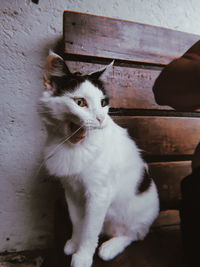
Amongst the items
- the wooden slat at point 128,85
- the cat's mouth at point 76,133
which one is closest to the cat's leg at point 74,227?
the cat's mouth at point 76,133

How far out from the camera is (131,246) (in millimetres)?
854

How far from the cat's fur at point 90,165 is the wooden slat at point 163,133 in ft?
0.55

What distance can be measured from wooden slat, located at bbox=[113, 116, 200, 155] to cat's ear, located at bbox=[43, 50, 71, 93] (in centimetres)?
40

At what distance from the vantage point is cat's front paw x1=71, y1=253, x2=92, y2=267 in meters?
0.71

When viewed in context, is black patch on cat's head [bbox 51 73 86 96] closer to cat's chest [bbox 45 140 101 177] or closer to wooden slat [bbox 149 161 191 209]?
cat's chest [bbox 45 140 101 177]

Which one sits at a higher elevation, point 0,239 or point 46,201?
point 46,201

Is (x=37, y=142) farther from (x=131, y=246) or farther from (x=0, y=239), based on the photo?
(x=131, y=246)

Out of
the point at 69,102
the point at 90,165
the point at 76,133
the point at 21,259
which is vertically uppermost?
the point at 69,102

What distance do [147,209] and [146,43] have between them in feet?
2.59

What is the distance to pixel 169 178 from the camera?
1106 millimetres

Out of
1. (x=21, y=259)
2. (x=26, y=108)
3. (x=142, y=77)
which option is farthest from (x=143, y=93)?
(x=21, y=259)

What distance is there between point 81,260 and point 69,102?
52cm

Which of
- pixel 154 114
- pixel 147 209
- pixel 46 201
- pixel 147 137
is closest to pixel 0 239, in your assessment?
pixel 46 201

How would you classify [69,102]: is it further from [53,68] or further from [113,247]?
[113,247]
